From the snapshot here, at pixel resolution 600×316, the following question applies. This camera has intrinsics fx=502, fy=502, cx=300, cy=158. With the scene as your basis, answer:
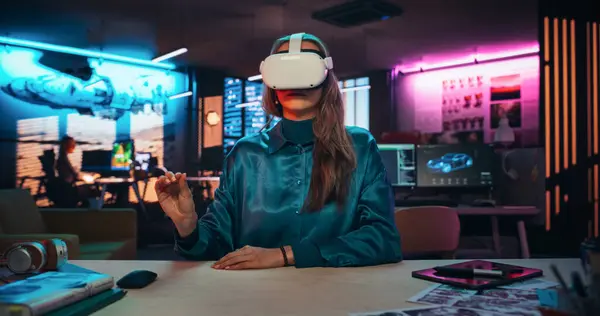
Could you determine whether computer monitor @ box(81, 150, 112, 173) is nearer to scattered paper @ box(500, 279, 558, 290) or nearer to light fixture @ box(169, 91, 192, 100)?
light fixture @ box(169, 91, 192, 100)

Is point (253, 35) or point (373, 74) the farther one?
point (373, 74)

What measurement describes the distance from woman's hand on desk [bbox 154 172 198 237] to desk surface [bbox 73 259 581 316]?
92 millimetres

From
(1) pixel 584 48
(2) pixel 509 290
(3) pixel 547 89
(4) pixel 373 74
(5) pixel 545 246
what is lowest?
(5) pixel 545 246

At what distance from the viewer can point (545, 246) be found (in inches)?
179

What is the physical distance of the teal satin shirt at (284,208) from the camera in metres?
Answer: 1.25

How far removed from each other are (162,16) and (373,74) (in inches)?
166

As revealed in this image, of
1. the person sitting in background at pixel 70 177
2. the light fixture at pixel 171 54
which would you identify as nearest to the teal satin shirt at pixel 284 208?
the light fixture at pixel 171 54

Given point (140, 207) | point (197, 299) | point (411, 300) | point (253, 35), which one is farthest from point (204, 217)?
point (140, 207)

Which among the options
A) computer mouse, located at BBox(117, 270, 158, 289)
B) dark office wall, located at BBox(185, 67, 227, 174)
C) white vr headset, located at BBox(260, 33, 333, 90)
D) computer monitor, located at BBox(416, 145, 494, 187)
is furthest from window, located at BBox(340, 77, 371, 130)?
computer mouse, located at BBox(117, 270, 158, 289)

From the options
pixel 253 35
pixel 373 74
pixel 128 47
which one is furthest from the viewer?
pixel 373 74

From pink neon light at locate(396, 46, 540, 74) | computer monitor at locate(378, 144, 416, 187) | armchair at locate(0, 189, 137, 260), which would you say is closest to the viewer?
armchair at locate(0, 189, 137, 260)

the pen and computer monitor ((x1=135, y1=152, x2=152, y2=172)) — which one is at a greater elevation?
computer monitor ((x1=135, y1=152, x2=152, y2=172))

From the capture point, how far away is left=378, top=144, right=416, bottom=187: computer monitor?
12.9ft

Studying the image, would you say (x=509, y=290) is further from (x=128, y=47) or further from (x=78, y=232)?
(x=128, y=47)
